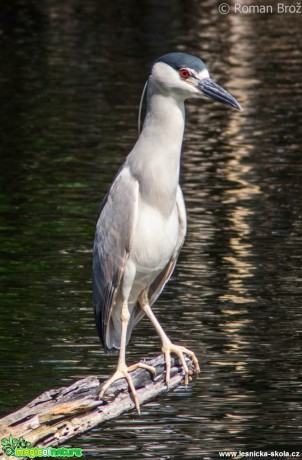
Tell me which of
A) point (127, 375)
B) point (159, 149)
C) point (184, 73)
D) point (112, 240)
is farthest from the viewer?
point (112, 240)

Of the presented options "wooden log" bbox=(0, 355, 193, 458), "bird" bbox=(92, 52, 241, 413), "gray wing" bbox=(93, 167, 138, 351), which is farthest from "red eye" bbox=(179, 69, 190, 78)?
"wooden log" bbox=(0, 355, 193, 458)

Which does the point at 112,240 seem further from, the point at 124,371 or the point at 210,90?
the point at 210,90

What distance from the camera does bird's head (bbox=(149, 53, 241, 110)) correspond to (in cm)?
780

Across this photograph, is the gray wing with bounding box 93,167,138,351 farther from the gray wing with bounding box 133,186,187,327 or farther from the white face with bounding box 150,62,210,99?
the white face with bounding box 150,62,210,99

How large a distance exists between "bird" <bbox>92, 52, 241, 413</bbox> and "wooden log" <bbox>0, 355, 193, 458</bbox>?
0.51 metres

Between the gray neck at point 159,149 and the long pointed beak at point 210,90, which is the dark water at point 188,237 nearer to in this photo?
the gray neck at point 159,149

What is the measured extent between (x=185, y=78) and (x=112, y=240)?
102 cm

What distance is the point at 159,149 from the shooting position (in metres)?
7.91

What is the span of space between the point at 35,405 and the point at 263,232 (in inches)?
263

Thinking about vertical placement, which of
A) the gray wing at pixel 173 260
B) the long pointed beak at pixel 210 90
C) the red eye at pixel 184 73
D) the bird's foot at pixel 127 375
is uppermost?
the red eye at pixel 184 73

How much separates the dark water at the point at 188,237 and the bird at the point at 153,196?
1054mm

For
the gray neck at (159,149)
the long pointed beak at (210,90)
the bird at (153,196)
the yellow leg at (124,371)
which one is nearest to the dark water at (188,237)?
the yellow leg at (124,371)

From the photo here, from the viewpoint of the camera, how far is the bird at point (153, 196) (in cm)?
784

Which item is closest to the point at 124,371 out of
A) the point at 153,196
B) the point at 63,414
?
the point at 63,414
